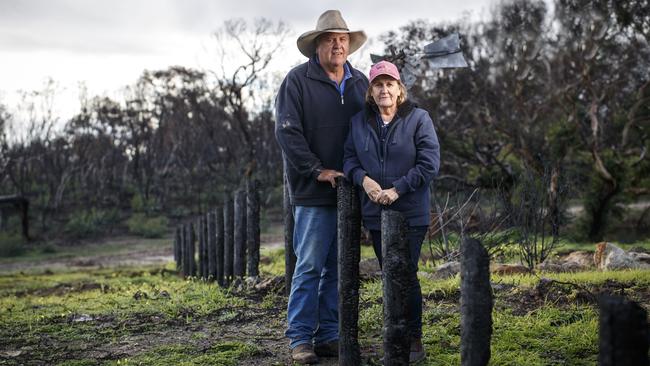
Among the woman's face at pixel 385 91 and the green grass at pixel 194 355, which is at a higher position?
the woman's face at pixel 385 91

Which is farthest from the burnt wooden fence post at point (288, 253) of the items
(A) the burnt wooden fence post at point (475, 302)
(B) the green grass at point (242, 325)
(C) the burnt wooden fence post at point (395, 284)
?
(A) the burnt wooden fence post at point (475, 302)

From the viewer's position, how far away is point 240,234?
812 cm

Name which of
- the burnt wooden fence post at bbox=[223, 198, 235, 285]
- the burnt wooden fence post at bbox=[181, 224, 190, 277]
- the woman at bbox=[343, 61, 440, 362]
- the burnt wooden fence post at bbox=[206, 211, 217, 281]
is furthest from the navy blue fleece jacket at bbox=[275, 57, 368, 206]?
the burnt wooden fence post at bbox=[181, 224, 190, 277]

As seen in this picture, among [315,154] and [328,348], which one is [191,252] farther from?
[315,154]

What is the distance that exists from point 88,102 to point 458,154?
79.8ft

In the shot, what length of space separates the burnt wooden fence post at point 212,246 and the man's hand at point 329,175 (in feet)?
18.3

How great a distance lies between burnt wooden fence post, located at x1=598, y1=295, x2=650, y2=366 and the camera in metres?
2.11

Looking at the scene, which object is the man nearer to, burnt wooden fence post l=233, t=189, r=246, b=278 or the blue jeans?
the blue jeans

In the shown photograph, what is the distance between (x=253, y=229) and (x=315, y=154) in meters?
3.74

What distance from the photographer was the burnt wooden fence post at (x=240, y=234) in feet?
26.7

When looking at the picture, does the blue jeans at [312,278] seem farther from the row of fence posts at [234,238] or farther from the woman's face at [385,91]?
the row of fence posts at [234,238]

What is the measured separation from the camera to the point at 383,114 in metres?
4.02

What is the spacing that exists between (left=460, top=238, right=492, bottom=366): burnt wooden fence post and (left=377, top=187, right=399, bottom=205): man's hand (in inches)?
36.9

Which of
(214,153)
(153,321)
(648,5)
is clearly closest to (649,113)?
(648,5)
